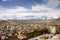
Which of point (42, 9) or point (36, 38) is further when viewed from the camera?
point (42, 9)

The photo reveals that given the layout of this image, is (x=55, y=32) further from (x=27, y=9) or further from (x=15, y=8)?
(x=15, y=8)

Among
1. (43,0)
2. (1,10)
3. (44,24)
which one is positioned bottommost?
(44,24)

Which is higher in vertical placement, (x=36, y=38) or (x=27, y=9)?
(x=27, y=9)

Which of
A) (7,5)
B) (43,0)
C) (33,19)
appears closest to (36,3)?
(43,0)

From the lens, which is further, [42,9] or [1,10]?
[42,9]

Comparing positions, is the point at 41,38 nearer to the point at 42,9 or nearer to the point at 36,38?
the point at 36,38

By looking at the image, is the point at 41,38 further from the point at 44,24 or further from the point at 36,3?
the point at 36,3

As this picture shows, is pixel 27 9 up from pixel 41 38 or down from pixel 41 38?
up

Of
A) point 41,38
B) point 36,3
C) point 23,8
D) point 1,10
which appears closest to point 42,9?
point 36,3
